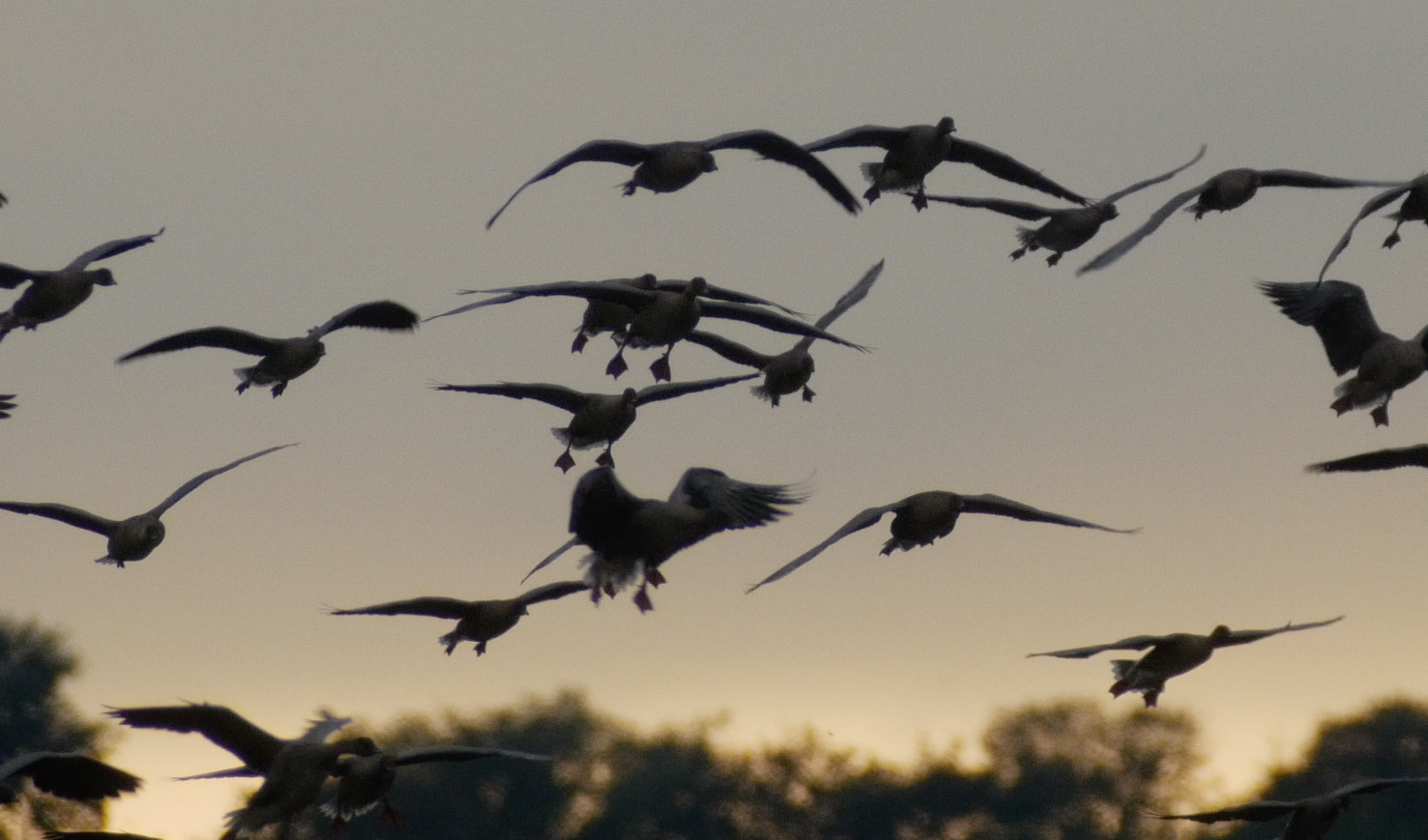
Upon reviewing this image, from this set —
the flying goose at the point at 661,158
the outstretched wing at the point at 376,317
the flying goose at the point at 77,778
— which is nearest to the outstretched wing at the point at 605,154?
the flying goose at the point at 661,158

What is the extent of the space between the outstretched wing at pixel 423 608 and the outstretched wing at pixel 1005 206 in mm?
5987

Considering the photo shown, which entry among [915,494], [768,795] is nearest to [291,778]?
[915,494]

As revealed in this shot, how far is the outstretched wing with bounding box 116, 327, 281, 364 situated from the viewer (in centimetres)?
1781

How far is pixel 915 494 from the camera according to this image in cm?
1619

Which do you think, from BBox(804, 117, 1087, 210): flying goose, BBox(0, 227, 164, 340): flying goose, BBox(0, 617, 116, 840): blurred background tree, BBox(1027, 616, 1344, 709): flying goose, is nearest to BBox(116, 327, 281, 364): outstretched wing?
BBox(0, 227, 164, 340): flying goose

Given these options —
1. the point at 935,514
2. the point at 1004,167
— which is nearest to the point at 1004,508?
the point at 935,514

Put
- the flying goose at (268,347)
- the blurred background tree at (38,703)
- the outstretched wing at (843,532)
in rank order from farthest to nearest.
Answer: the blurred background tree at (38,703) < the flying goose at (268,347) < the outstretched wing at (843,532)

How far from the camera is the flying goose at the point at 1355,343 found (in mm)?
17312

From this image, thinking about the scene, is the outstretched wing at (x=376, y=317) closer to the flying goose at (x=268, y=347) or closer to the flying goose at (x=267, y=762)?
the flying goose at (x=268, y=347)

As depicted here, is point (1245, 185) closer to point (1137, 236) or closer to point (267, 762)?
point (1137, 236)

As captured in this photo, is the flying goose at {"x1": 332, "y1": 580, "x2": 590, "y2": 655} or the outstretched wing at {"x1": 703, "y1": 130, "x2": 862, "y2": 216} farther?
the outstretched wing at {"x1": 703, "y1": 130, "x2": 862, "y2": 216}

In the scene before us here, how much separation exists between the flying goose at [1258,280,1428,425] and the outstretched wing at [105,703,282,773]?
30.7 ft

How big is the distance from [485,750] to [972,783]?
5055 cm

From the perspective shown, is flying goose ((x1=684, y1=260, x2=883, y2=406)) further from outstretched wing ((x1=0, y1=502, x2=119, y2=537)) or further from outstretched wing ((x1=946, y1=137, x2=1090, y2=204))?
outstretched wing ((x1=0, y1=502, x2=119, y2=537))
